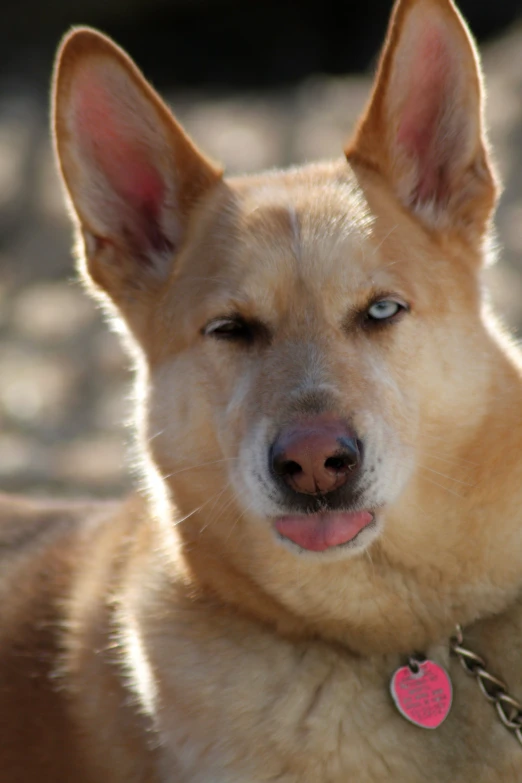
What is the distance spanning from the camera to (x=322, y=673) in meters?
2.59

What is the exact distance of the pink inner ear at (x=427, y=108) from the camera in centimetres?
276

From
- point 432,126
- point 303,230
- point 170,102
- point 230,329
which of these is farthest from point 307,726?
point 170,102

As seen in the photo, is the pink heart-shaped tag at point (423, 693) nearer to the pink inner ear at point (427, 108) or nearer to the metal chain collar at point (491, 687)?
the metal chain collar at point (491, 687)

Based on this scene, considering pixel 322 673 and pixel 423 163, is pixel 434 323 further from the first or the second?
pixel 322 673

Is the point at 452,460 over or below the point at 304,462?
below

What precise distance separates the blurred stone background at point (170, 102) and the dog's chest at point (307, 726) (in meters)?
2.75

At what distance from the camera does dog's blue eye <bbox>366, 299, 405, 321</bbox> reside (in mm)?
2643

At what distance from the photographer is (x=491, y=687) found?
101 inches

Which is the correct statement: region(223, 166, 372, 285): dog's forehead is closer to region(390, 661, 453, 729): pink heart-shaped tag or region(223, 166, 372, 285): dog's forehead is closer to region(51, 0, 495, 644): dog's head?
region(51, 0, 495, 644): dog's head

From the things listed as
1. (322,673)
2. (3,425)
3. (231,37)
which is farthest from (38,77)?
(322,673)

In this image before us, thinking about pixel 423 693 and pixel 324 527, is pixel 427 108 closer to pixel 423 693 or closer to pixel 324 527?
pixel 324 527

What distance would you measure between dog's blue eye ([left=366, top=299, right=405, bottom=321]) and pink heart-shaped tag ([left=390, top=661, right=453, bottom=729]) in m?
0.89

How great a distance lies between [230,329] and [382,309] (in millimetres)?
419

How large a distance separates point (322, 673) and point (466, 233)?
4.17 feet
